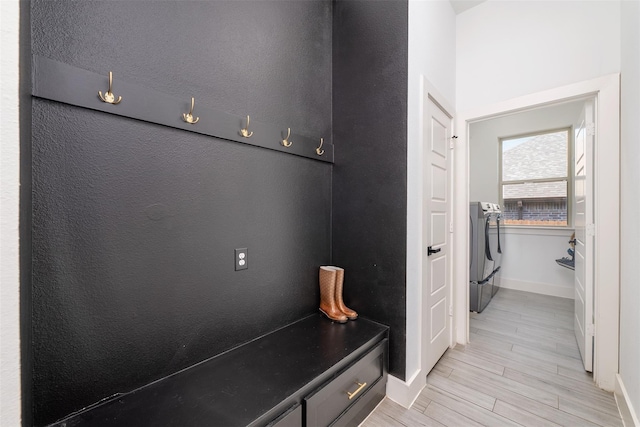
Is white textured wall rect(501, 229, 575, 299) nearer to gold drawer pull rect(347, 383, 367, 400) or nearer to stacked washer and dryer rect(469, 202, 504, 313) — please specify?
stacked washer and dryer rect(469, 202, 504, 313)

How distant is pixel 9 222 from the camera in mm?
542

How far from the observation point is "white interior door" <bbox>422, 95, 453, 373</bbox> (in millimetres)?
1730

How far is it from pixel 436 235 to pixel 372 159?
783 mm

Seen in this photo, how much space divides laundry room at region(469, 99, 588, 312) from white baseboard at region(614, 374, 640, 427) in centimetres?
162

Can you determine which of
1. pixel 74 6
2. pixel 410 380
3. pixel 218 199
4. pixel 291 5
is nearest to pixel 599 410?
pixel 410 380

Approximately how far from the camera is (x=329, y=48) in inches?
75.2

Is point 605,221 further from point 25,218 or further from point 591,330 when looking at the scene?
point 25,218

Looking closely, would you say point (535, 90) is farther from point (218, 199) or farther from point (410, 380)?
point (218, 199)

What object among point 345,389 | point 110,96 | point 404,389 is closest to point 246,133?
point 110,96

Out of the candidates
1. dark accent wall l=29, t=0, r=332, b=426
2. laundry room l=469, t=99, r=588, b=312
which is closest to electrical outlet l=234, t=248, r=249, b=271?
dark accent wall l=29, t=0, r=332, b=426

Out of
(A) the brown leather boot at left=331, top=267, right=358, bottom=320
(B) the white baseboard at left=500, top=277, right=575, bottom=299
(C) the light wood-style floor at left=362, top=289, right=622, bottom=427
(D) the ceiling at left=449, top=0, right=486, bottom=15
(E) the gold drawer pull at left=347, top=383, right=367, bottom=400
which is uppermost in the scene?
(D) the ceiling at left=449, top=0, right=486, bottom=15

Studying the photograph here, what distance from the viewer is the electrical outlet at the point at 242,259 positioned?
1337 millimetres

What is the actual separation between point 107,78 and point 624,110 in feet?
9.14

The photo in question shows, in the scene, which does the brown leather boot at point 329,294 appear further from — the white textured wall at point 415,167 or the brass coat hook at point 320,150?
the brass coat hook at point 320,150
